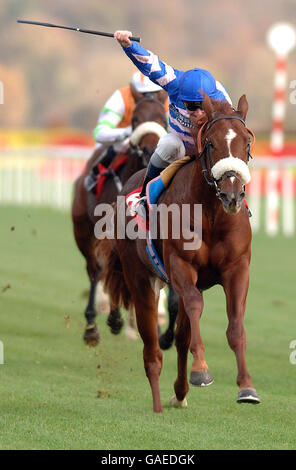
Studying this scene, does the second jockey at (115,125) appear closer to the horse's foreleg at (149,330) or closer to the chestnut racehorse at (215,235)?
the horse's foreleg at (149,330)

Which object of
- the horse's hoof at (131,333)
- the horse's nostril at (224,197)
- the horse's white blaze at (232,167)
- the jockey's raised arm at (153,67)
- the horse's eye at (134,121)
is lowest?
the horse's hoof at (131,333)

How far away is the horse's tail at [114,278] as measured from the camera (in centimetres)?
605

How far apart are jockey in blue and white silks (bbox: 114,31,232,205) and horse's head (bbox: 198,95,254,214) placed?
0.21m

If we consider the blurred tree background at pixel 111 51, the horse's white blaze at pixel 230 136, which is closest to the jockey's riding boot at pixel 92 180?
the horse's white blaze at pixel 230 136

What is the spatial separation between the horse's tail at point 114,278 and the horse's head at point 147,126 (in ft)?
2.78

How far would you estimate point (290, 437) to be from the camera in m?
4.47

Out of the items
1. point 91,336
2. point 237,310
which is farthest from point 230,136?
point 91,336

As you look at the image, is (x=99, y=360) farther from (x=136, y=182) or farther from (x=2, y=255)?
(x=2, y=255)

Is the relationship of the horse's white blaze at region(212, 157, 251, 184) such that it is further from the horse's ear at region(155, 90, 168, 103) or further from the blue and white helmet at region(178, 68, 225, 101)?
the horse's ear at region(155, 90, 168, 103)

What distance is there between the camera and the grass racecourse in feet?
14.4

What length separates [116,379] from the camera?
230 inches

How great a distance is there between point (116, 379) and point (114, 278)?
60cm

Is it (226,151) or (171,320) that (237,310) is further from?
(171,320)

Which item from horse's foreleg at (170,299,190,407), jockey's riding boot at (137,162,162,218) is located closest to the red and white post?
jockey's riding boot at (137,162,162,218)
